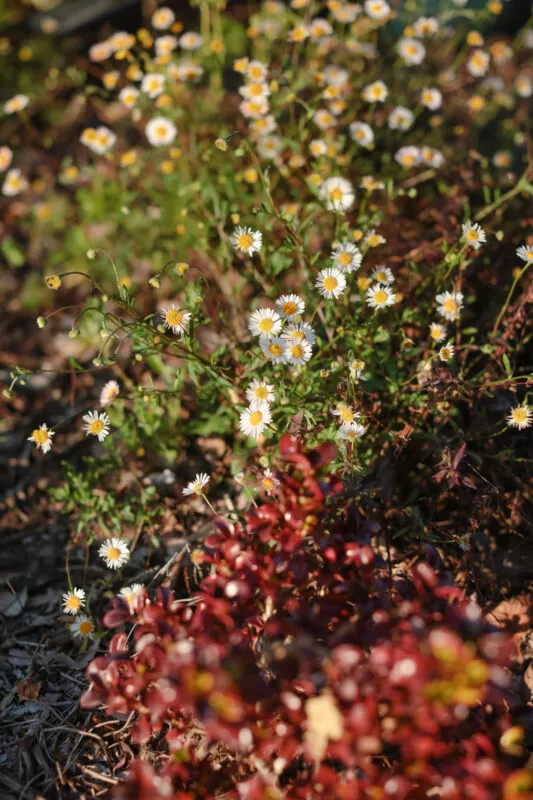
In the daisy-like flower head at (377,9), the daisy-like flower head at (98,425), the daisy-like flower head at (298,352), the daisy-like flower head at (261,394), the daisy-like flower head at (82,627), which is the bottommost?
the daisy-like flower head at (82,627)

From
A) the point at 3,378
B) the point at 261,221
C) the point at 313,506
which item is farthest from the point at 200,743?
the point at 3,378

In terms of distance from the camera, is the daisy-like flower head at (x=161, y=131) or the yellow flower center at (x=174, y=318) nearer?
the yellow flower center at (x=174, y=318)

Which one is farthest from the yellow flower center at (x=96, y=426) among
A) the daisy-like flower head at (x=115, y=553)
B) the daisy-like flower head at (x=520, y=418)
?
the daisy-like flower head at (x=520, y=418)

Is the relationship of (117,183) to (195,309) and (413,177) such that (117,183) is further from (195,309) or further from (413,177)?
(195,309)

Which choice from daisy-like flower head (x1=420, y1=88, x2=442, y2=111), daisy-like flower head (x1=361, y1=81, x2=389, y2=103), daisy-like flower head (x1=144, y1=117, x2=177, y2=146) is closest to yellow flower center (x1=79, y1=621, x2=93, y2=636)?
daisy-like flower head (x1=144, y1=117, x2=177, y2=146)

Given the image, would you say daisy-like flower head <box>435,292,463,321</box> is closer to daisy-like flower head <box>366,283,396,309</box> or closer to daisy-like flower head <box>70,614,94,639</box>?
daisy-like flower head <box>366,283,396,309</box>

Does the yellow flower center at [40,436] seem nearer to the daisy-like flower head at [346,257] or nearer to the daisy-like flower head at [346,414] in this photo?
the daisy-like flower head at [346,414]

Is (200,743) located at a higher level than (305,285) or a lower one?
lower
